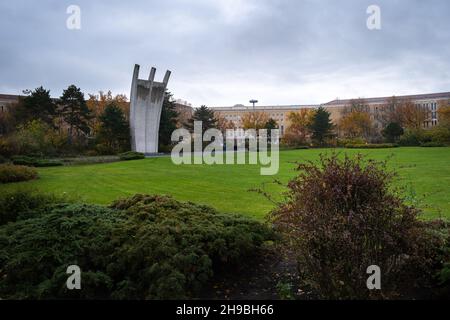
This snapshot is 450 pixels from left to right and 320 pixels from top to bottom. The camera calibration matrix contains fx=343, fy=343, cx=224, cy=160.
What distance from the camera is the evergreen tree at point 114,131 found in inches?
1334

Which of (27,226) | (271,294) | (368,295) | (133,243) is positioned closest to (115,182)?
(27,226)

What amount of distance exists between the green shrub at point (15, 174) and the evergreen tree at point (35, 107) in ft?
90.4

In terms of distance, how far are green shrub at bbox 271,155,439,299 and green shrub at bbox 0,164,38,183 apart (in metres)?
14.4

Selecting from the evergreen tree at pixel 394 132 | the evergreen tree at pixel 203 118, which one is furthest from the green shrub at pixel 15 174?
the evergreen tree at pixel 394 132

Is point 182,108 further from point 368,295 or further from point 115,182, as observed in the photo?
point 368,295

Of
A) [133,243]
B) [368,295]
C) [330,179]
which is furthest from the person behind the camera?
[133,243]

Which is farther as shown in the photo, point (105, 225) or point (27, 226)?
point (27, 226)

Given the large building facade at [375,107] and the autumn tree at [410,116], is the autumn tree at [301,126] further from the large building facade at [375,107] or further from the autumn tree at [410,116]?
the autumn tree at [410,116]

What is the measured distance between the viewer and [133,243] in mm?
4230

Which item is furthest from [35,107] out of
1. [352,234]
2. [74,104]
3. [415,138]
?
[415,138]

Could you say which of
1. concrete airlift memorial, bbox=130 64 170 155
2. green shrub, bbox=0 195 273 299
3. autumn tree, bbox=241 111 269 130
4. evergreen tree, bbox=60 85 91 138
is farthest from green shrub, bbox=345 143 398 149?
green shrub, bbox=0 195 273 299

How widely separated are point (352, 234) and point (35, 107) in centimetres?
4412

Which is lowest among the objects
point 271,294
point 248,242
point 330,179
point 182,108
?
point 271,294
